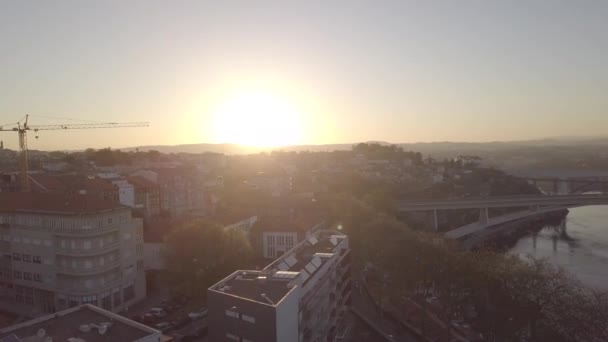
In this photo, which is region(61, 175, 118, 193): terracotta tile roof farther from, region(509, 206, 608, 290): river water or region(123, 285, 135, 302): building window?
region(509, 206, 608, 290): river water

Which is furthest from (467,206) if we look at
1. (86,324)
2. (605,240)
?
(86,324)

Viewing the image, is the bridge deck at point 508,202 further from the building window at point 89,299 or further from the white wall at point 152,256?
the building window at point 89,299

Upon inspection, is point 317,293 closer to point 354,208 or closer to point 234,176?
point 354,208

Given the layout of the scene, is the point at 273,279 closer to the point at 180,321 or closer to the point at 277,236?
the point at 180,321

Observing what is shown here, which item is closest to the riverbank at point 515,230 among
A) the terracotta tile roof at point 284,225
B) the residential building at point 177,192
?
the terracotta tile roof at point 284,225

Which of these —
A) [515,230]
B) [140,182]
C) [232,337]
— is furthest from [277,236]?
[515,230]

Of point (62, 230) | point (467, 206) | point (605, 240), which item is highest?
point (62, 230)
